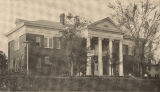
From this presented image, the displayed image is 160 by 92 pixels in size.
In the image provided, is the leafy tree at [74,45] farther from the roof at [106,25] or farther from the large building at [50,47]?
the roof at [106,25]

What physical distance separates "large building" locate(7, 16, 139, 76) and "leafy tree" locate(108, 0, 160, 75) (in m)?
4.02

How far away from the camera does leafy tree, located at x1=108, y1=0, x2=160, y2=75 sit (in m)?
27.2

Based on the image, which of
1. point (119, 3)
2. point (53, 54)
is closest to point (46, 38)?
point (53, 54)

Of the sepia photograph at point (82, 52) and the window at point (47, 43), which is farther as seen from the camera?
the window at point (47, 43)

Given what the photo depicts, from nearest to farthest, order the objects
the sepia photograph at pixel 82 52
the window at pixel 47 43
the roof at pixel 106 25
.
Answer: the sepia photograph at pixel 82 52 < the window at pixel 47 43 < the roof at pixel 106 25

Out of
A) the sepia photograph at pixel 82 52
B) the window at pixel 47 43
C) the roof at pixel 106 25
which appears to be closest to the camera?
the sepia photograph at pixel 82 52

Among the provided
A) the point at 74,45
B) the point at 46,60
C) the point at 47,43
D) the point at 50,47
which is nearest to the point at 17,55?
the point at 46,60

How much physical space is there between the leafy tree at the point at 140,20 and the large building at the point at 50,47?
402cm

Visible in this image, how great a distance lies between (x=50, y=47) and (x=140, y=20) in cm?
1266

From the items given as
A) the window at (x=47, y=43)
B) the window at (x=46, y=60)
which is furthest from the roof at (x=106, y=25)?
the window at (x=46, y=60)

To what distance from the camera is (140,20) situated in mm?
28109

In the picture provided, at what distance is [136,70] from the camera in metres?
43.7

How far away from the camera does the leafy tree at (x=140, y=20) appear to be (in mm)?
27234

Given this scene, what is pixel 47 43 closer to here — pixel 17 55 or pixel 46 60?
pixel 46 60
